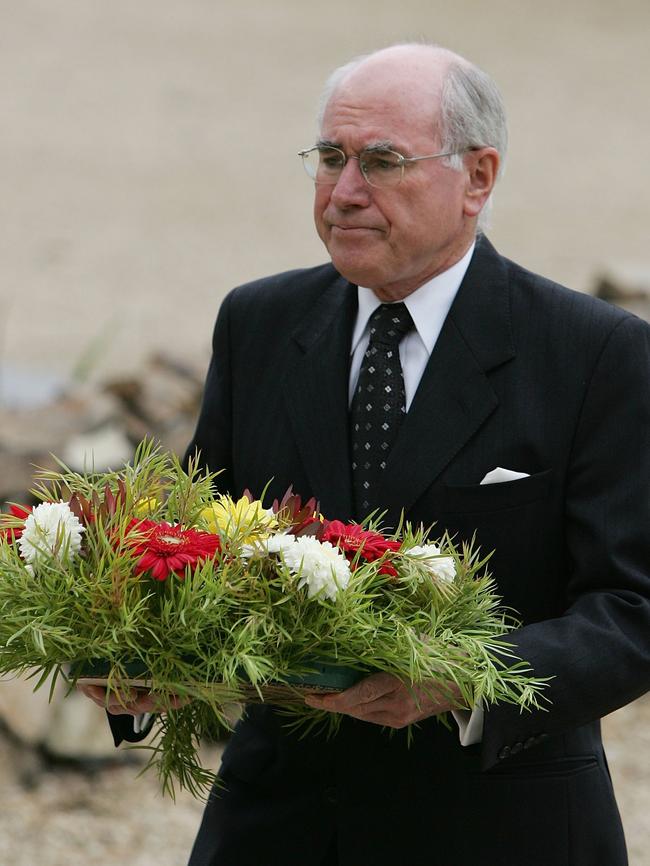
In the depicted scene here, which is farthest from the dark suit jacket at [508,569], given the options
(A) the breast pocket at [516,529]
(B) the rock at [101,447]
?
(B) the rock at [101,447]

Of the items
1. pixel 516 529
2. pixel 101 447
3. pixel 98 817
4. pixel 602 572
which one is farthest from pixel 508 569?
pixel 101 447

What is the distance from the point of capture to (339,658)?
2.31 metres

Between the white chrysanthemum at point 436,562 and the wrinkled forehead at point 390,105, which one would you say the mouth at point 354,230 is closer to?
the wrinkled forehead at point 390,105

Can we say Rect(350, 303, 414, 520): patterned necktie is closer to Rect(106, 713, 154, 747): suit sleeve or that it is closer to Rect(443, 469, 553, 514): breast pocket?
Rect(443, 469, 553, 514): breast pocket

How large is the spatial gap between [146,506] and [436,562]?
0.49 metres

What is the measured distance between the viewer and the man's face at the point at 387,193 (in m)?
2.85

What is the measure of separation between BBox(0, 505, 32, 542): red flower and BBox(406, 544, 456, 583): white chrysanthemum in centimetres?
64

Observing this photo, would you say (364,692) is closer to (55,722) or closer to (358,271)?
(358,271)

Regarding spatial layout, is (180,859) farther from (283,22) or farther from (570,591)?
(283,22)

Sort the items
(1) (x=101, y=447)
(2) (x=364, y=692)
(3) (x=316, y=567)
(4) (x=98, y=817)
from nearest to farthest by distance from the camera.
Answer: (3) (x=316, y=567) → (2) (x=364, y=692) → (4) (x=98, y=817) → (1) (x=101, y=447)

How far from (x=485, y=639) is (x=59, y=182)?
17.2 meters

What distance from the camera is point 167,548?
2295 mm

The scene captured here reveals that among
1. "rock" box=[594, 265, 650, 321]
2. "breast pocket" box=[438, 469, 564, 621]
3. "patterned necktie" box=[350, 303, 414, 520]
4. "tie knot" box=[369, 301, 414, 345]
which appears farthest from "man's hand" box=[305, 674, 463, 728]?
"rock" box=[594, 265, 650, 321]

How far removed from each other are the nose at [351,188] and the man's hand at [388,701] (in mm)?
934
